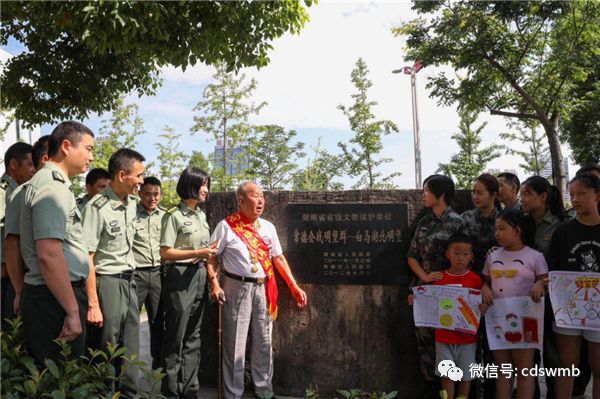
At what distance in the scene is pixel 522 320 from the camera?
309 centimetres

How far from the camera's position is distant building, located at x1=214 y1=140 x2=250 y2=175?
12.3 meters

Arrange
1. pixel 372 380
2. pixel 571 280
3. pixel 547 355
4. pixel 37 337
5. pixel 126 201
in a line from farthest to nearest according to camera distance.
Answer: pixel 372 380, pixel 547 355, pixel 126 201, pixel 571 280, pixel 37 337

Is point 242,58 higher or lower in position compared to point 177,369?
higher

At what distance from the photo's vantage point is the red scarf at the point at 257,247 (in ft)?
11.6

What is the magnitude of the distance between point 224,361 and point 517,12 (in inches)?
389

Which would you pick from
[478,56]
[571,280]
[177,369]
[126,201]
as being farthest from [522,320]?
[478,56]

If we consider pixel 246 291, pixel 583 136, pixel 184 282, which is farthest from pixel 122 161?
pixel 583 136

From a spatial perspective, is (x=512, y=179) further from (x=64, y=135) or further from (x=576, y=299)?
(x=64, y=135)

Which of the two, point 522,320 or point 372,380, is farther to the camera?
point 372,380

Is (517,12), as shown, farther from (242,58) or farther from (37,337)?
(37,337)

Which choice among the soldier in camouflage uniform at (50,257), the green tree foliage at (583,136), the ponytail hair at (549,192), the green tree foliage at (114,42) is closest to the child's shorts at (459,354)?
the ponytail hair at (549,192)

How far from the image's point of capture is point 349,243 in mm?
3902

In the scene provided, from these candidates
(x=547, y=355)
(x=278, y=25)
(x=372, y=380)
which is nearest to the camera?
(x=547, y=355)

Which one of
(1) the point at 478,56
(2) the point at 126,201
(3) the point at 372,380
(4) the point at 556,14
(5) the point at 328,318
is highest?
(4) the point at 556,14
